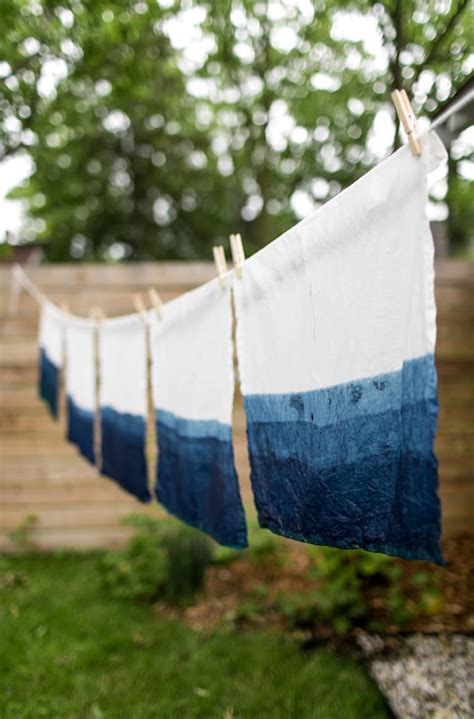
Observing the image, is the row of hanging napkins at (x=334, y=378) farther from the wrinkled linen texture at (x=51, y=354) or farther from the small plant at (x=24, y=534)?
the small plant at (x=24, y=534)

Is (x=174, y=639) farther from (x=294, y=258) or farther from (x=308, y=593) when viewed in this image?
(x=294, y=258)

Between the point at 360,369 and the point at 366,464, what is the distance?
0.19 meters

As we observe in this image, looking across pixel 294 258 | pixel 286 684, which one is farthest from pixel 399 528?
pixel 286 684

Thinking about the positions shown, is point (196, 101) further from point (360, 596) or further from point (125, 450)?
point (360, 596)

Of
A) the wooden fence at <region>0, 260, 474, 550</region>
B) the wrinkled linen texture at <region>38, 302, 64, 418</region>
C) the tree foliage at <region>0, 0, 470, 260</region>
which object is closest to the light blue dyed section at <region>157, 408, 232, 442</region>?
the wrinkled linen texture at <region>38, 302, 64, 418</region>

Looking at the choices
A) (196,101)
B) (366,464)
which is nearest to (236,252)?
(366,464)

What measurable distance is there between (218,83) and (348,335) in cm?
740

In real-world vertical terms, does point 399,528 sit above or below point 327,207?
below

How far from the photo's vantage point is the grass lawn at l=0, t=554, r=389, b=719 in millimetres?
2555

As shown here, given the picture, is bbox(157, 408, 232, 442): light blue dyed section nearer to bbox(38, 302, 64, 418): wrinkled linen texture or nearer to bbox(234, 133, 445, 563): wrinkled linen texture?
bbox(234, 133, 445, 563): wrinkled linen texture

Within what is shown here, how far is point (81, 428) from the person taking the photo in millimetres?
3334

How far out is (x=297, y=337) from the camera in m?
1.58

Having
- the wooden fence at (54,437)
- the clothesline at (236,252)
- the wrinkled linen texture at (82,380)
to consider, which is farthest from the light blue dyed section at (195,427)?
the wooden fence at (54,437)

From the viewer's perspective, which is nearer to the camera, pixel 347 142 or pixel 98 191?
pixel 347 142
